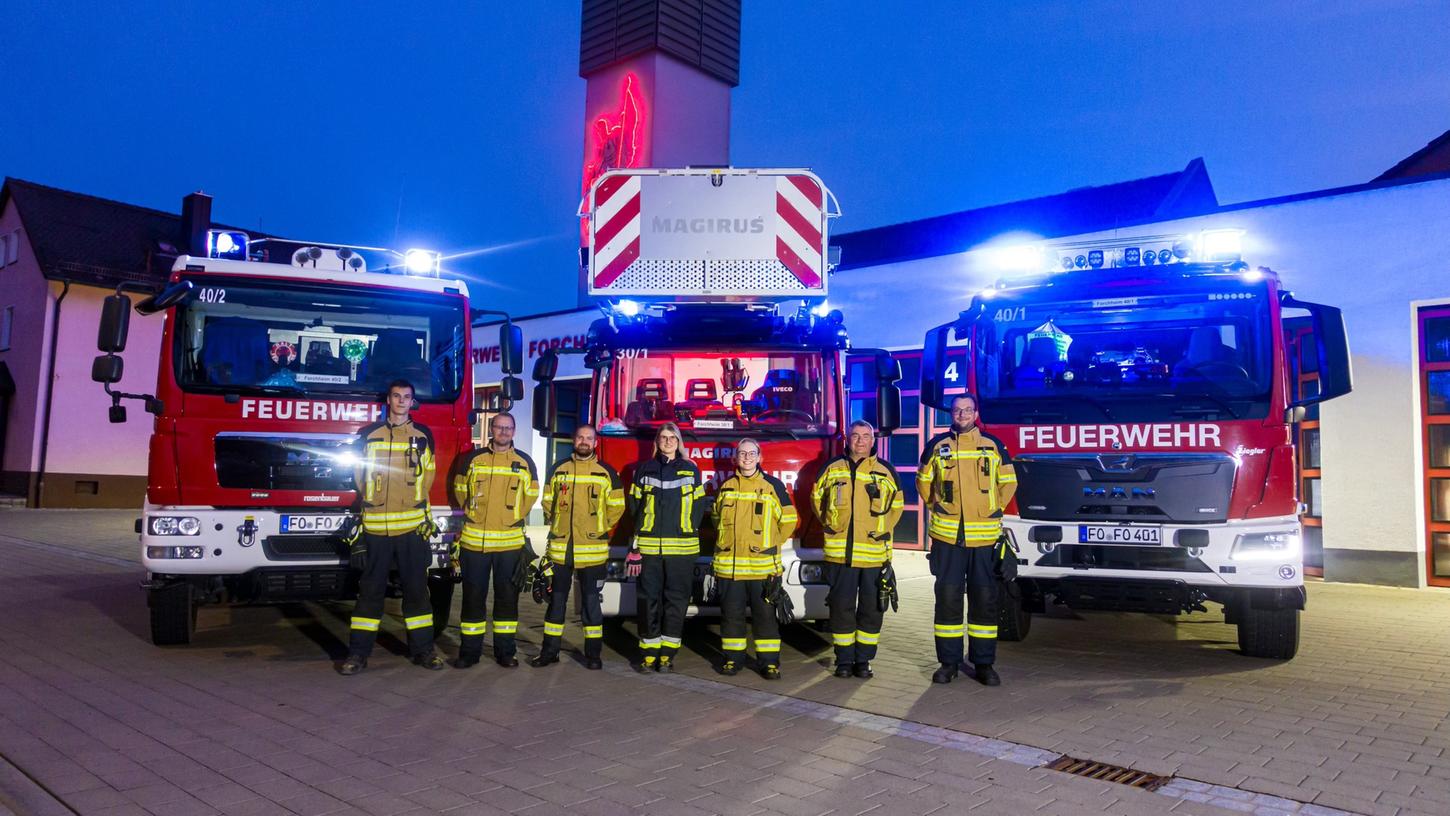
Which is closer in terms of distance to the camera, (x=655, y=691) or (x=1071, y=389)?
(x=655, y=691)

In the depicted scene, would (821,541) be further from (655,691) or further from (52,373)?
(52,373)

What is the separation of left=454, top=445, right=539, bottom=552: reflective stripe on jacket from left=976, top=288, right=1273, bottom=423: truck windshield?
3.40m

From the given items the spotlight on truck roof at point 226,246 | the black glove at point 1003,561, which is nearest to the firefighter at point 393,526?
the spotlight on truck roof at point 226,246

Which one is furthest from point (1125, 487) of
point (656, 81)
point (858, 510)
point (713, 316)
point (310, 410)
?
point (656, 81)

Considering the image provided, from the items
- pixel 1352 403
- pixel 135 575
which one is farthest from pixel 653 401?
pixel 1352 403

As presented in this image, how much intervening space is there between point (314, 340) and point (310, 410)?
1.93ft

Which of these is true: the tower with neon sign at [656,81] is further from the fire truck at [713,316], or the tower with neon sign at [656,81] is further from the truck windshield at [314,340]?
the truck windshield at [314,340]

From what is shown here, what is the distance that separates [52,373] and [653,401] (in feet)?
72.3

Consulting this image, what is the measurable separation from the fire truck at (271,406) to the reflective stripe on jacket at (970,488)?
10.6ft

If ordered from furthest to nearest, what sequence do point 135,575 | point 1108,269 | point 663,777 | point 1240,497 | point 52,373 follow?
point 52,373
point 135,575
point 1108,269
point 1240,497
point 663,777

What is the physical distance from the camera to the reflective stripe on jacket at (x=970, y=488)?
6.41 m

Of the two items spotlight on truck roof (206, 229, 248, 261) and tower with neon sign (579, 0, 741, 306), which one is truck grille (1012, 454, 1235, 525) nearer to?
spotlight on truck roof (206, 229, 248, 261)

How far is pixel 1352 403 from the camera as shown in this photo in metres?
11.8

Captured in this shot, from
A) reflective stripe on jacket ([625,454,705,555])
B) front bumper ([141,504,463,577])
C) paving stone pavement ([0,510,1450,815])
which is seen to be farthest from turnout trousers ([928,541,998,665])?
front bumper ([141,504,463,577])
